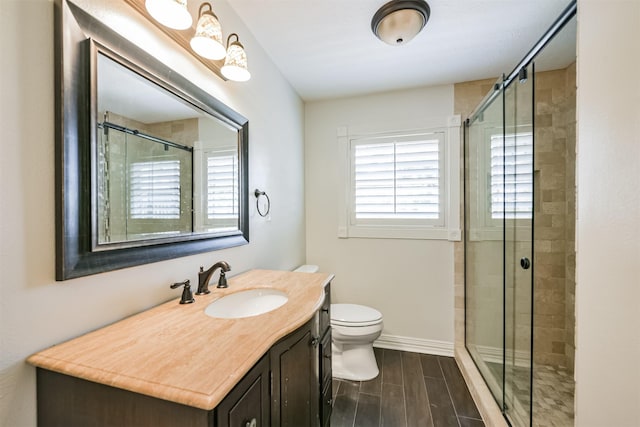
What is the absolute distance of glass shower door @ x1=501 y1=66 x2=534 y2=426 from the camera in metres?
1.55

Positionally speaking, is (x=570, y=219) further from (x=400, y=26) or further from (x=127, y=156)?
(x=127, y=156)

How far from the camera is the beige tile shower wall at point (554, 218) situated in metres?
1.79

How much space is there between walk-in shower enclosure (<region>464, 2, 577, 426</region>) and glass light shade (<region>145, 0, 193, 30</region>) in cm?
170

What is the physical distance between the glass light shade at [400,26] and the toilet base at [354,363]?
2142mm

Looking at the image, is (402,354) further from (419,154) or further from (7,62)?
(7,62)

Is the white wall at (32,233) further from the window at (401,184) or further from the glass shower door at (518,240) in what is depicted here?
the glass shower door at (518,240)

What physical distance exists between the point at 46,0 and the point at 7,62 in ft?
0.73

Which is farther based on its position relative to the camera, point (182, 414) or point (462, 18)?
point (462, 18)

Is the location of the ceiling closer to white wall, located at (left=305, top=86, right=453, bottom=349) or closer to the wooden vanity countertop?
white wall, located at (left=305, top=86, right=453, bottom=349)

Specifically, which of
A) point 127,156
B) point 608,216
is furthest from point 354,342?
point 127,156

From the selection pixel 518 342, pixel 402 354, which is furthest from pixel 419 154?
pixel 402 354

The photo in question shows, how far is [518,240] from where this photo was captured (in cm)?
165

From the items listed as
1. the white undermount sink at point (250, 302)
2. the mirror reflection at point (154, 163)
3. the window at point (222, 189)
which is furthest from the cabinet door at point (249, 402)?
the window at point (222, 189)

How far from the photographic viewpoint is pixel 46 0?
2.28 ft
